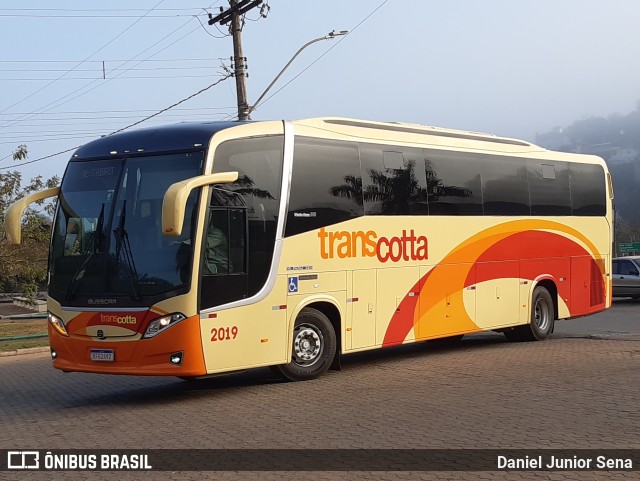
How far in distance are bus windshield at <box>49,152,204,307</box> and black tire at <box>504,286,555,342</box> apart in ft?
29.2

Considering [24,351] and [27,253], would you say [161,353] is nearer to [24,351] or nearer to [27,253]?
[24,351]

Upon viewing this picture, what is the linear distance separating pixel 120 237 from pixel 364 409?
12.6 ft

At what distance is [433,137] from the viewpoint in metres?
15.8

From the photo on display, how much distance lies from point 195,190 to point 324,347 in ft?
10.8

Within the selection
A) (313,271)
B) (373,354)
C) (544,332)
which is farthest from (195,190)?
(544,332)

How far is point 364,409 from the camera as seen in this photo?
10.4 m

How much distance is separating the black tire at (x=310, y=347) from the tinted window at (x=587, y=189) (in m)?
7.91

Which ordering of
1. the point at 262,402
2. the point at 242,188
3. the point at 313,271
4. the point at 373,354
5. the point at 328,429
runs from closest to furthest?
→ the point at 328,429 < the point at 262,402 < the point at 242,188 < the point at 313,271 < the point at 373,354

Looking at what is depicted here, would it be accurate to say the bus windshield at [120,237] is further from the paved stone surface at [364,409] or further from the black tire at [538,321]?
the black tire at [538,321]

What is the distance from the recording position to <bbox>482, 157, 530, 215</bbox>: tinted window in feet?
54.9

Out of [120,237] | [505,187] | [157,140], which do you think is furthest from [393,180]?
[120,237]

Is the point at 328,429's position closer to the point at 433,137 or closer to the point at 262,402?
the point at 262,402

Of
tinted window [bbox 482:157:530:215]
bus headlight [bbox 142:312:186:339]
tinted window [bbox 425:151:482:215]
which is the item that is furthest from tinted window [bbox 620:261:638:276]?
bus headlight [bbox 142:312:186:339]

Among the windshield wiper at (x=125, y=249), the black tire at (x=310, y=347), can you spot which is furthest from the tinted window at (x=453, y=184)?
the windshield wiper at (x=125, y=249)
